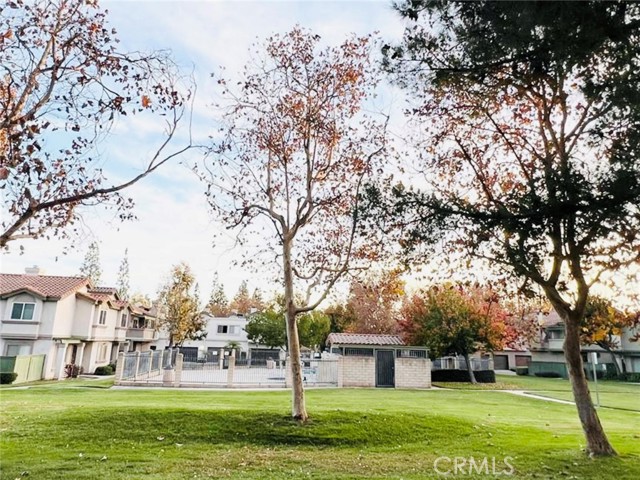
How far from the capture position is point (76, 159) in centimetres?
730

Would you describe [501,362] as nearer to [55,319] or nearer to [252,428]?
[55,319]

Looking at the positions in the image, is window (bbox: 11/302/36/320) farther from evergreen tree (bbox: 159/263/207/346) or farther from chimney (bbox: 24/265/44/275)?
evergreen tree (bbox: 159/263/207/346)

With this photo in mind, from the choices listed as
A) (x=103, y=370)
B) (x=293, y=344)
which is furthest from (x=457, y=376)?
(x=103, y=370)

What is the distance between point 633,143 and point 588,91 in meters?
Result: 0.84

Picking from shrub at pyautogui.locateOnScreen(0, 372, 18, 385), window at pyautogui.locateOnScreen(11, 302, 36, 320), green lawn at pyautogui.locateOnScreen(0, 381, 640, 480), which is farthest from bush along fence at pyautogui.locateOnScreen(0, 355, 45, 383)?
green lawn at pyautogui.locateOnScreen(0, 381, 640, 480)

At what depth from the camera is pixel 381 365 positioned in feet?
86.2

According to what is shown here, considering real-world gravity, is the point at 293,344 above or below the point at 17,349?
above

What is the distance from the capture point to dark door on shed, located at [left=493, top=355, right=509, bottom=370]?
52406mm

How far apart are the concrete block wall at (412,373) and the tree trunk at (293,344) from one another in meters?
16.2

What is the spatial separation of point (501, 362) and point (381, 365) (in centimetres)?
3257

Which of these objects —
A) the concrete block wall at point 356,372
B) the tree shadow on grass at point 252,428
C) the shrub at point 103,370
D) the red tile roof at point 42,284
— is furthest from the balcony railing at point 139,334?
the tree shadow on grass at point 252,428

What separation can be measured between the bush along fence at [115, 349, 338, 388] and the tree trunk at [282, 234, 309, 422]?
44.8ft

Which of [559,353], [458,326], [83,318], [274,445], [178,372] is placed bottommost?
[274,445]

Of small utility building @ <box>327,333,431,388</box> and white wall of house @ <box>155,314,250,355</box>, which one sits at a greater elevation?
white wall of house @ <box>155,314,250,355</box>
